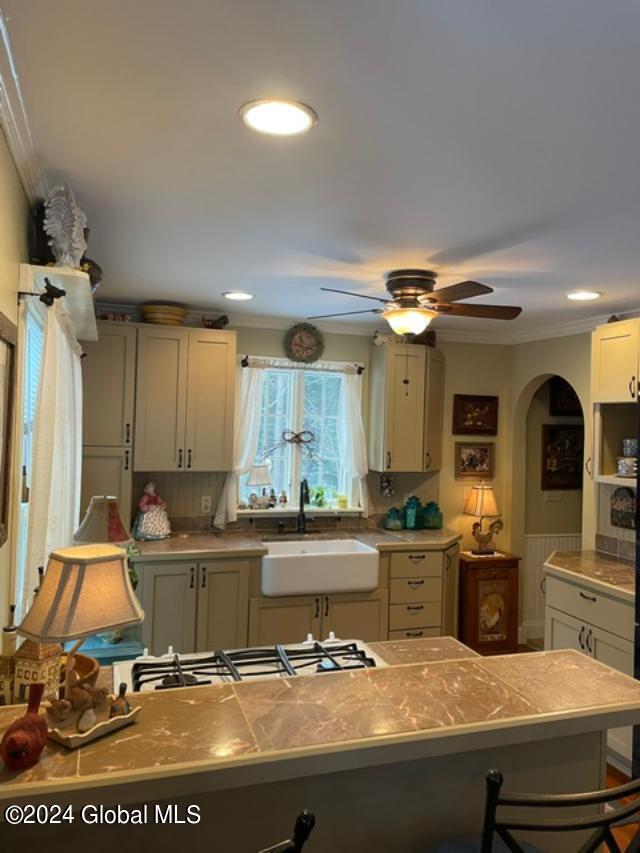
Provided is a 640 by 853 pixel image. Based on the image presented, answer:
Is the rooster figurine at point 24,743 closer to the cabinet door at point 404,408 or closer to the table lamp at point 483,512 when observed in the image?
the cabinet door at point 404,408

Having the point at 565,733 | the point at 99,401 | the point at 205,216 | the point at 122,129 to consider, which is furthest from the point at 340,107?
the point at 99,401

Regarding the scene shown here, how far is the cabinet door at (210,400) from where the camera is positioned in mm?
4004

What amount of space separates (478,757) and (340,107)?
5.23ft

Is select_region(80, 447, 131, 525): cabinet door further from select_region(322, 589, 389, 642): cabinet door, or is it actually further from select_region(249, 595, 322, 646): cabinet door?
select_region(322, 589, 389, 642): cabinet door

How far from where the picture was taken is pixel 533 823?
1173 mm

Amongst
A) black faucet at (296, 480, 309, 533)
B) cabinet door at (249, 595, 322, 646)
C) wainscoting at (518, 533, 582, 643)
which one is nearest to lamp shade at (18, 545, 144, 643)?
cabinet door at (249, 595, 322, 646)

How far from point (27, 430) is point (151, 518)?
1966mm

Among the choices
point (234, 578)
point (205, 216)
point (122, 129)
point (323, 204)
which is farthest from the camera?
point (234, 578)

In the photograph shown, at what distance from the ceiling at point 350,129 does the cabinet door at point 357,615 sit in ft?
7.12

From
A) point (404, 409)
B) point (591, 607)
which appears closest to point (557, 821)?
point (591, 607)

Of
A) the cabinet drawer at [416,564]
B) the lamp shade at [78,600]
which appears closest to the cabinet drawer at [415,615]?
the cabinet drawer at [416,564]

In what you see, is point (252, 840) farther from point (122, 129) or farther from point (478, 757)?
point (122, 129)

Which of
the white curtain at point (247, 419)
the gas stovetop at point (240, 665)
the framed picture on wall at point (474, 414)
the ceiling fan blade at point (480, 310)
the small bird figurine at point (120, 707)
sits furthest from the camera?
the framed picture on wall at point (474, 414)

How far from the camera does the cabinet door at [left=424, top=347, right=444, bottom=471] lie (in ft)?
14.9
